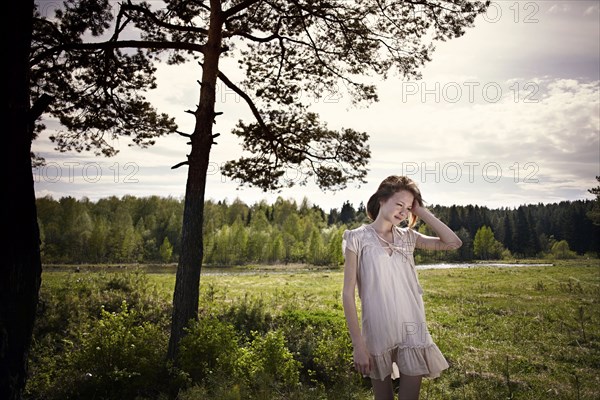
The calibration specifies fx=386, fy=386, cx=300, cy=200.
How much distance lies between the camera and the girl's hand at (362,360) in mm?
2329

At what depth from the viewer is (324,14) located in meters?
7.65

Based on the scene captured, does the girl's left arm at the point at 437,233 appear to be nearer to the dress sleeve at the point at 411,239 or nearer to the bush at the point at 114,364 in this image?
the dress sleeve at the point at 411,239

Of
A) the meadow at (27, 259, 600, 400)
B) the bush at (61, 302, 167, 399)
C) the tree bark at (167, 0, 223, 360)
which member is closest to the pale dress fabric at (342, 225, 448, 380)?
the meadow at (27, 259, 600, 400)

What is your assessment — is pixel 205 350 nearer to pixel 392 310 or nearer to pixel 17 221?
pixel 17 221

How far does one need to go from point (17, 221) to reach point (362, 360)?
297 centimetres

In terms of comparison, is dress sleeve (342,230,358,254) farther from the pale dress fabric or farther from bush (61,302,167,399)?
bush (61,302,167,399)

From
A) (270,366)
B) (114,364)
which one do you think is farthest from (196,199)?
(270,366)

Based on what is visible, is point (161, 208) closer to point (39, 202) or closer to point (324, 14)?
point (39, 202)

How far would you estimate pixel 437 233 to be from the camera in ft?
9.22

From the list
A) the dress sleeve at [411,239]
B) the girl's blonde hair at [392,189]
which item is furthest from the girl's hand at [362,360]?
the girl's blonde hair at [392,189]

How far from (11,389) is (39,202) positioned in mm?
80528

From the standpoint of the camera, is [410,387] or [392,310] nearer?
[410,387]

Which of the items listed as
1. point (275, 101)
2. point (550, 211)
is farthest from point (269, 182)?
point (550, 211)

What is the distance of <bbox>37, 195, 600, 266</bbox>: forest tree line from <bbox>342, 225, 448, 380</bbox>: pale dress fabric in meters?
42.2
